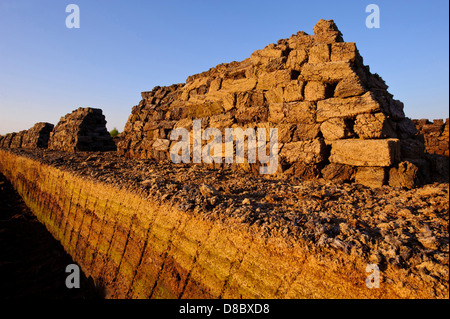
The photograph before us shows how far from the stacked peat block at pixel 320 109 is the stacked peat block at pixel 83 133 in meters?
9.27

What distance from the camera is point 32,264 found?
15.6ft

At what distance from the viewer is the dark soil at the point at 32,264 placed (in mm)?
3902

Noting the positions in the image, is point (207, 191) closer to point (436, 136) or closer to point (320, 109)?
point (320, 109)

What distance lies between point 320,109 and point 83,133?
12967 mm

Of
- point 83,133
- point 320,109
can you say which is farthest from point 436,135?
point 83,133

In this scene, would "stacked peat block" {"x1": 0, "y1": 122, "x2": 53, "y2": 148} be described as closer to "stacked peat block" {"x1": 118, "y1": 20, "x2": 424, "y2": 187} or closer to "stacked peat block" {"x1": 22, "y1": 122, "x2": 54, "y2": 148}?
"stacked peat block" {"x1": 22, "y1": 122, "x2": 54, "y2": 148}

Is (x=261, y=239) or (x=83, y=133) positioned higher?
(x=83, y=133)

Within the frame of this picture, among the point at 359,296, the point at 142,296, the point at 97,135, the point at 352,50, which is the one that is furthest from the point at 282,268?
the point at 97,135

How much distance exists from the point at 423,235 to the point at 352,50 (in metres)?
3.73

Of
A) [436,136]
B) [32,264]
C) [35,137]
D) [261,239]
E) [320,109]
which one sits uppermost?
[35,137]

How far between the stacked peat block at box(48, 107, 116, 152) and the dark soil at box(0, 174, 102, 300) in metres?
5.93

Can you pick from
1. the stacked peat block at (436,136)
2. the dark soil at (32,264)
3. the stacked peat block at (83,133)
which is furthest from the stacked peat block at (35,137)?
the stacked peat block at (436,136)

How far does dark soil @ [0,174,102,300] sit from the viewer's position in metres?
3.90
